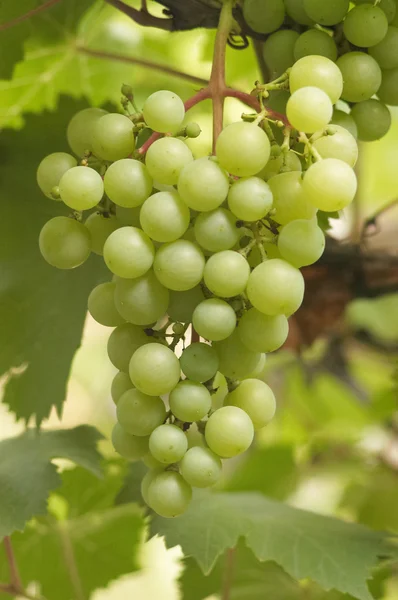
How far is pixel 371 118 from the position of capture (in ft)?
1.70

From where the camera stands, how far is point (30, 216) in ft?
2.14

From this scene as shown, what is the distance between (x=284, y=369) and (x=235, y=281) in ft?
3.56

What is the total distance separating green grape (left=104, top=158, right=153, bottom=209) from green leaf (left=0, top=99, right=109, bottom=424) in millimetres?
212

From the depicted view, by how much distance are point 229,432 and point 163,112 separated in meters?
0.21

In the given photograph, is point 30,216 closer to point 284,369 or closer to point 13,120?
point 13,120

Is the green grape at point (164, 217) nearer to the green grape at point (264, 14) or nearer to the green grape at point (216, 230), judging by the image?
the green grape at point (216, 230)

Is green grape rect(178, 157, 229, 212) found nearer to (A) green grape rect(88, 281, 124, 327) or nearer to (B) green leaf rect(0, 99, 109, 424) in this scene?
(A) green grape rect(88, 281, 124, 327)

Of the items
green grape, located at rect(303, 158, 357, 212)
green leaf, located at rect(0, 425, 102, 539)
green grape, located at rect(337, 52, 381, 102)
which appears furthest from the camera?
green leaf, located at rect(0, 425, 102, 539)

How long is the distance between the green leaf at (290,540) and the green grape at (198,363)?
0.71ft

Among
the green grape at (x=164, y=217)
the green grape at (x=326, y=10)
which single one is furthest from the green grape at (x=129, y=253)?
the green grape at (x=326, y=10)

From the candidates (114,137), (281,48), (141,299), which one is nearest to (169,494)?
(141,299)

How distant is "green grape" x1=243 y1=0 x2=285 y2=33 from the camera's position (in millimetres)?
509

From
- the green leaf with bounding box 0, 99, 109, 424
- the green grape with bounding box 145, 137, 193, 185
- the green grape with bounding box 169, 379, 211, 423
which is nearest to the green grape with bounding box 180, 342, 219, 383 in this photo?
the green grape with bounding box 169, 379, 211, 423

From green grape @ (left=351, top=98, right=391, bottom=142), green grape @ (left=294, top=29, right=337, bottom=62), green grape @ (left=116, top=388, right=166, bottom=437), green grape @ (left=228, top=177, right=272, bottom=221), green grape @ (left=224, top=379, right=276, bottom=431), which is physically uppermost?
green grape @ (left=294, top=29, right=337, bottom=62)
